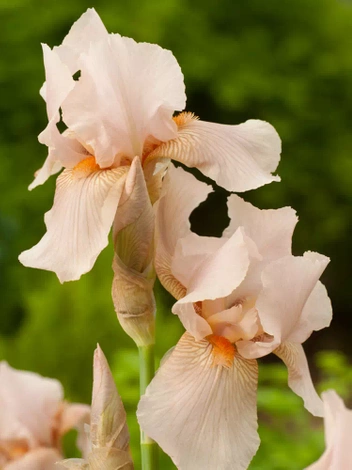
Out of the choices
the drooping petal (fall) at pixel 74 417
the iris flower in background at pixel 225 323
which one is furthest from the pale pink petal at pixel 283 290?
the drooping petal (fall) at pixel 74 417

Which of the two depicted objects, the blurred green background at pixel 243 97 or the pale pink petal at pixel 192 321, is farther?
the blurred green background at pixel 243 97

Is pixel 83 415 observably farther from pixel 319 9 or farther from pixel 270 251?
pixel 319 9

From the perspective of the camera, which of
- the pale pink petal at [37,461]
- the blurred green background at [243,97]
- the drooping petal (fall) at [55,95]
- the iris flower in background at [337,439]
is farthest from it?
the blurred green background at [243,97]

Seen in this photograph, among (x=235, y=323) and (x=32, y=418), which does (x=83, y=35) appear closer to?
(x=235, y=323)

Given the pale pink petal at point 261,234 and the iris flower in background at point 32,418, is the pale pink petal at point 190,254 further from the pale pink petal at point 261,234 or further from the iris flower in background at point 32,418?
the iris flower in background at point 32,418

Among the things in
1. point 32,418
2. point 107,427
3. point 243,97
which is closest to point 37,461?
point 32,418

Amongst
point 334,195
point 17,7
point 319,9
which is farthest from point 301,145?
point 17,7

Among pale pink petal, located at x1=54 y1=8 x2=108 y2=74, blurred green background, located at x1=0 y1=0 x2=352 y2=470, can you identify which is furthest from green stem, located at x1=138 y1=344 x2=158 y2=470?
blurred green background, located at x1=0 y1=0 x2=352 y2=470
